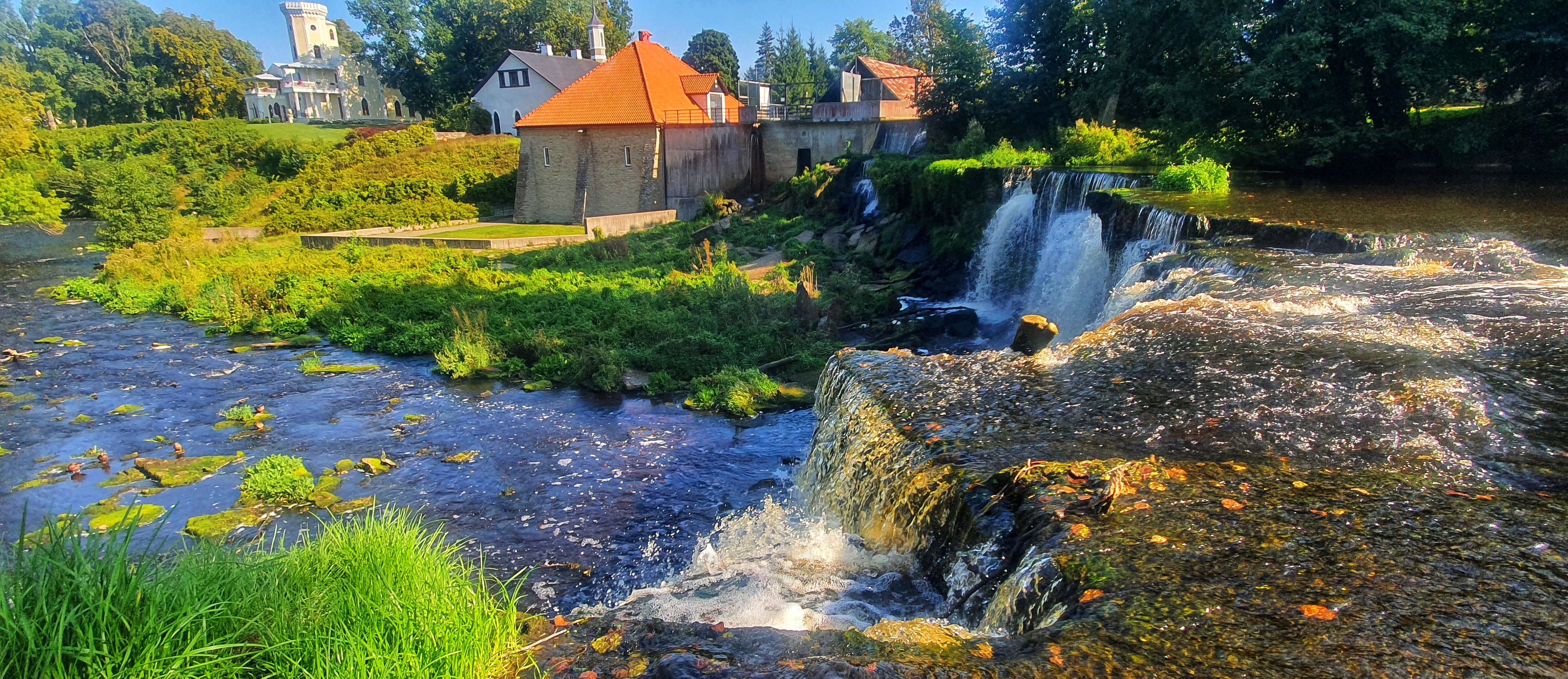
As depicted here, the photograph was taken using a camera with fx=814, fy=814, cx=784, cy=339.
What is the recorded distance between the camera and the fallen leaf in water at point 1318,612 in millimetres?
3820

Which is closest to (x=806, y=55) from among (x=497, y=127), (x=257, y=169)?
(x=497, y=127)

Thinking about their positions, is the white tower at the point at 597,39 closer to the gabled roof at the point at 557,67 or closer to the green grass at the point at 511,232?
the gabled roof at the point at 557,67

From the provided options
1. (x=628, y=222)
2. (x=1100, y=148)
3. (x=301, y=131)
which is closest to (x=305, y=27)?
(x=301, y=131)

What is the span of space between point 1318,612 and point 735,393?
943cm

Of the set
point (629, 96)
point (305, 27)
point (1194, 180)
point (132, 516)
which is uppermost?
point (305, 27)

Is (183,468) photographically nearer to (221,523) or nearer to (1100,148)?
(221,523)

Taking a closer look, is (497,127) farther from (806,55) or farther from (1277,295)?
(1277,295)

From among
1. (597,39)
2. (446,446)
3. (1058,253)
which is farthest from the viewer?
(597,39)

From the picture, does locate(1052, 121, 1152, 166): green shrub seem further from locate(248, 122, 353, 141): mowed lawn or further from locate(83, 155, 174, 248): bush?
locate(248, 122, 353, 141): mowed lawn

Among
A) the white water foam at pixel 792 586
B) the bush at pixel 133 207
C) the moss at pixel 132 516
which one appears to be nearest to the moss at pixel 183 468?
the moss at pixel 132 516

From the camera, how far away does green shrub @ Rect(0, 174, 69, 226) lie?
3052cm

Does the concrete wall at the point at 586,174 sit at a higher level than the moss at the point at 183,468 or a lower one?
higher

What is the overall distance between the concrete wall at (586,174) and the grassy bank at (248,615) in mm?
27414

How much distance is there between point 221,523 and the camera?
29.0 ft
